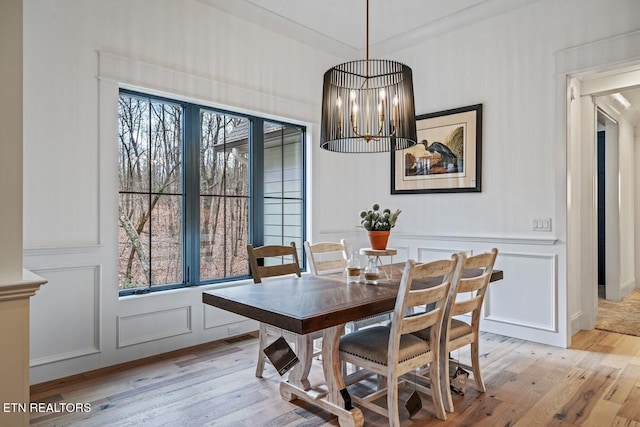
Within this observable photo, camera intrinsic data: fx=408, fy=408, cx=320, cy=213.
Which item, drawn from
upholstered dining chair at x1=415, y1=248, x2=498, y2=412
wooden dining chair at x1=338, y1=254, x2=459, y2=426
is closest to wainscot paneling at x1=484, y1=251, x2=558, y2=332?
upholstered dining chair at x1=415, y1=248, x2=498, y2=412

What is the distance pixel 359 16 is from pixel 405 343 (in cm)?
311

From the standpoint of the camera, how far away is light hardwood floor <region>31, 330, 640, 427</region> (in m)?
2.27

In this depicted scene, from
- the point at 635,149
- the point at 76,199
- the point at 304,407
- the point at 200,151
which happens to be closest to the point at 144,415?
the point at 304,407

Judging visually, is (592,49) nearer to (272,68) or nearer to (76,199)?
(272,68)

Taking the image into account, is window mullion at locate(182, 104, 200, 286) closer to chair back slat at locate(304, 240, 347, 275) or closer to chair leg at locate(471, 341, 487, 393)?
chair back slat at locate(304, 240, 347, 275)

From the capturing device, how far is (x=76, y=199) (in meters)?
2.87

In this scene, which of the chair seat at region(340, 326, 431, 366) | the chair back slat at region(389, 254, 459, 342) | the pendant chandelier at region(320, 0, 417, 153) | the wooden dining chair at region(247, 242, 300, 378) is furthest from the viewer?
the wooden dining chair at region(247, 242, 300, 378)

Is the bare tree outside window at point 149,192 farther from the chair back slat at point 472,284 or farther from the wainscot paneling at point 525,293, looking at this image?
the wainscot paneling at point 525,293

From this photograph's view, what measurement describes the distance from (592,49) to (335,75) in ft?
7.46

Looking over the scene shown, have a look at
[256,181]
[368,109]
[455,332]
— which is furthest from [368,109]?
[256,181]

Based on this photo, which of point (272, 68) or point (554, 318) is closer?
point (554, 318)

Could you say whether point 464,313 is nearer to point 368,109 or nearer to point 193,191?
point 368,109

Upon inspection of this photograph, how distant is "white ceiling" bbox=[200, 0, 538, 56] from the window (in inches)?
37.4

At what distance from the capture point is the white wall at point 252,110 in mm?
2768
